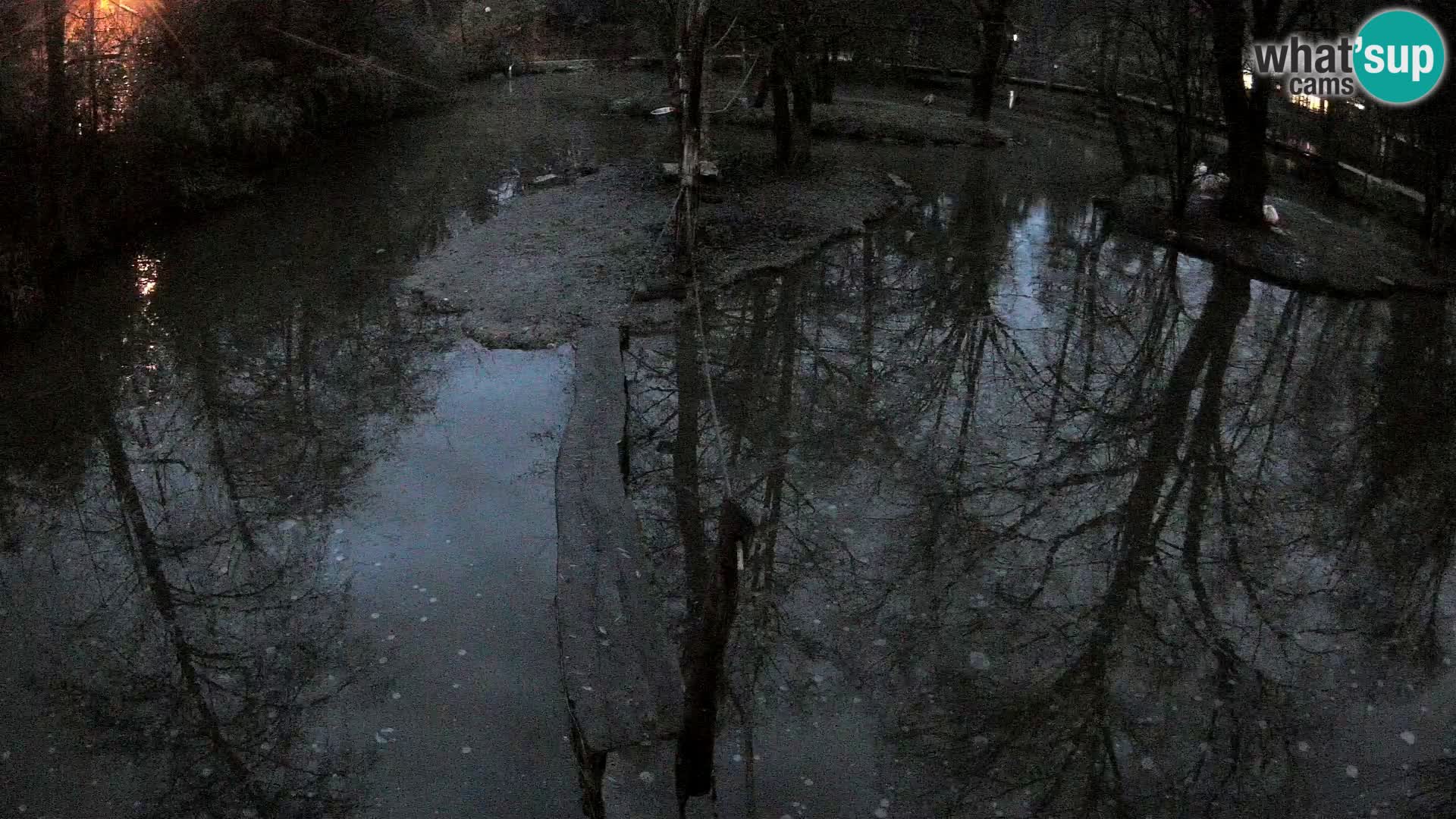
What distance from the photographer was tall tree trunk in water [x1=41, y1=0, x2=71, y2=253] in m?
13.0

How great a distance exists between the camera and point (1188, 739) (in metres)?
6.08

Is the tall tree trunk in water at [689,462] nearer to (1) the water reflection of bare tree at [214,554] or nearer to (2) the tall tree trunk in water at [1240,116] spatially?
(1) the water reflection of bare tree at [214,554]

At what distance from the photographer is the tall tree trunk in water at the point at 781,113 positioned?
17.2m

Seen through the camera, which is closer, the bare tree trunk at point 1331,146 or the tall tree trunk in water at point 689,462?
the tall tree trunk in water at point 689,462

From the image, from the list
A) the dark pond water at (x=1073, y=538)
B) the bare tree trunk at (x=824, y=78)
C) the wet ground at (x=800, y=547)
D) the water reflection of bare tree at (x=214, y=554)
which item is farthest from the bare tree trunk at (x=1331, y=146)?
the water reflection of bare tree at (x=214, y=554)

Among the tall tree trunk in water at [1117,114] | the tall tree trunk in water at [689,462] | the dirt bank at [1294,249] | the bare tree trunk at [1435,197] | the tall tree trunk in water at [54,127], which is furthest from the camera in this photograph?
the tall tree trunk in water at [1117,114]

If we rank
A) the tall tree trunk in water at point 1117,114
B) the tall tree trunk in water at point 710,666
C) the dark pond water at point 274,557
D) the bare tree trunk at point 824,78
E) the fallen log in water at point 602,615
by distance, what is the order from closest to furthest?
the tall tree trunk in water at point 710,666 → the fallen log in water at point 602,615 → the dark pond water at point 274,557 → the tall tree trunk in water at point 1117,114 → the bare tree trunk at point 824,78

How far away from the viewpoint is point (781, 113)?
1814cm

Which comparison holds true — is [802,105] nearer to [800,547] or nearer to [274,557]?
[800,547]

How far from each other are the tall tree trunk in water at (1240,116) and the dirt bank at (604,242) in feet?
15.4

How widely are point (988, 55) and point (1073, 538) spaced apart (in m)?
16.7

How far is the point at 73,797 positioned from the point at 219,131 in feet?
48.6

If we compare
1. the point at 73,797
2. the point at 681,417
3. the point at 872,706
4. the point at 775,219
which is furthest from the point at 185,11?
the point at 872,706

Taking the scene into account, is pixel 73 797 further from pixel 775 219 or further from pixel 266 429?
pixel 775 219
